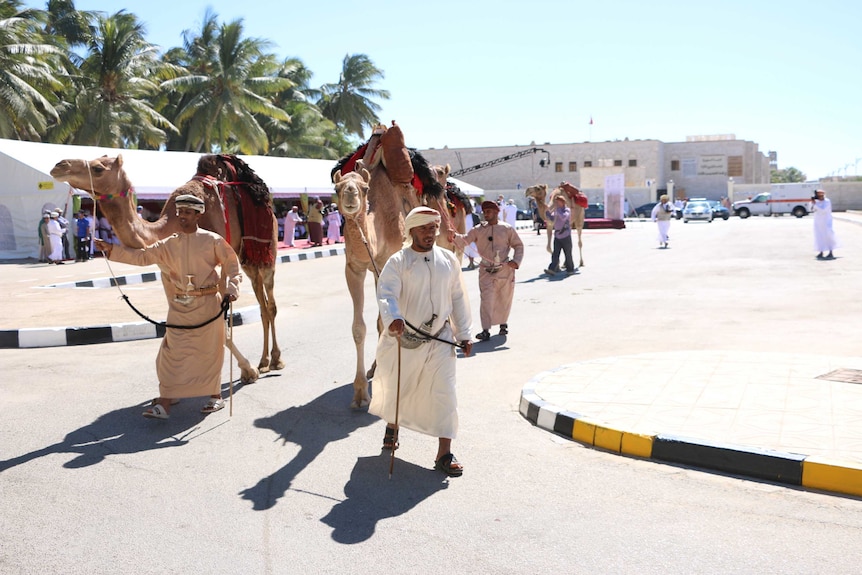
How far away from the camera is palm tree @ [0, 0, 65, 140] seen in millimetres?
33062

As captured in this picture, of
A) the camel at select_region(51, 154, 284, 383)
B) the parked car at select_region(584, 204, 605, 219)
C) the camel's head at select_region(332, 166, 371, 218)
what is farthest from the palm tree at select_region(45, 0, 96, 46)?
the camel's head at select_region(332, 166, 371, 218)

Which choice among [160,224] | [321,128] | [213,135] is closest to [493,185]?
[321,128]

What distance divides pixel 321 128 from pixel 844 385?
155 ft

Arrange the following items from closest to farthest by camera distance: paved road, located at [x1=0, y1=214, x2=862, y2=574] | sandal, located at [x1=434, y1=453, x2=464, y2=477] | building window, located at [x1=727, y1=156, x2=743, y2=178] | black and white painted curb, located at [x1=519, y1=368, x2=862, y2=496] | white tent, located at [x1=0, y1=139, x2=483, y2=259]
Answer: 1. paved road, located at [x1=0, y1=214, x2=862, y2=574]
2. black and white painted curb, located at [x1=519, y1=368, x2=862, y2=496]
3. sandal, located at [x1=434, y1=453, x2=464, y2=477]
4. white tent, located at [x1=0, y1=139, x2=483, y2=259]
5. building window, located at [x1=727, y1=156, x2=743, y2=178]

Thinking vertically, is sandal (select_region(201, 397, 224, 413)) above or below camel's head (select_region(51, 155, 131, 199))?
below

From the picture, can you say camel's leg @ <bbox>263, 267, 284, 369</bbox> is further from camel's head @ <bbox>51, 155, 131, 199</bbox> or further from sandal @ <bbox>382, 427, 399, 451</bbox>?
sandal @ <bbox>382, 427, 399, 451</bbox>

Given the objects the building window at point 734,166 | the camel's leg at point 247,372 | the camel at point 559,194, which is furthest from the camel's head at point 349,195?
the building window at point 734,166

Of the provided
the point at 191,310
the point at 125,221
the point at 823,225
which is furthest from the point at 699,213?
the point at 125,221

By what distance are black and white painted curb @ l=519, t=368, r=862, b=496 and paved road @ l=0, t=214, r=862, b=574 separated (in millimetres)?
109

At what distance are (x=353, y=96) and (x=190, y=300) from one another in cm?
5266

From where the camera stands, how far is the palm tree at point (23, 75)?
33062 mm

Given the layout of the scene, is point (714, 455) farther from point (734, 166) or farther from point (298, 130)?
point (734, 166)

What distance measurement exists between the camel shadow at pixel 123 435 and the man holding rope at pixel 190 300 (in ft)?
0.55

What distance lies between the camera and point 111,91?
39812mm
